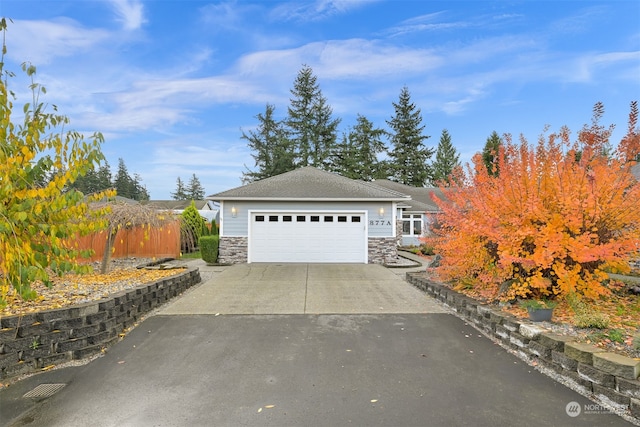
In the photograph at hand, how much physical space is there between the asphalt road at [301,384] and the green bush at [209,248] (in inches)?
287

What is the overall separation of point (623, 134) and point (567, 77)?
7.18 meters

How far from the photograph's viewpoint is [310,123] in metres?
31.6

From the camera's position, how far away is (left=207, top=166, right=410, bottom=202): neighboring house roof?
12.0 meters

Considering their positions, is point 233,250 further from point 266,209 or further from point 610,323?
point 610,323

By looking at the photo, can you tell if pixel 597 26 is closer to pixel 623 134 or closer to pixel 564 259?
pixel 623 134

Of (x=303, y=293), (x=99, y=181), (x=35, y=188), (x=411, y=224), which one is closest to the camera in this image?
(x=35, y=188)

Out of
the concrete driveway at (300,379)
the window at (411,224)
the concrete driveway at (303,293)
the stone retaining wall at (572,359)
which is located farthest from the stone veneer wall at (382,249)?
the window at (411,224)

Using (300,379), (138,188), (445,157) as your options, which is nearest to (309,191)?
(300,379)

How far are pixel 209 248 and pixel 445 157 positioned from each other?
31.7m

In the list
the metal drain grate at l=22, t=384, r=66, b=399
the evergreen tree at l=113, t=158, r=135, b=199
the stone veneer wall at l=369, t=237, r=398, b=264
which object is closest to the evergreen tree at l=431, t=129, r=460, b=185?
the stone veneer wall at l=369, t=237, r=398, b=264

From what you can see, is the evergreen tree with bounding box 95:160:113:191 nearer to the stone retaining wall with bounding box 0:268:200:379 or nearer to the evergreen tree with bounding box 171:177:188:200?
the evergreen tree with bounding box 171:177:188:200

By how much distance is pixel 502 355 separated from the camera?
153 inches

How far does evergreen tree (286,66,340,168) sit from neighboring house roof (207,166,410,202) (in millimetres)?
17070

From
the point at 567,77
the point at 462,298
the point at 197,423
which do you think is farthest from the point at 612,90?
the point at 197,423
